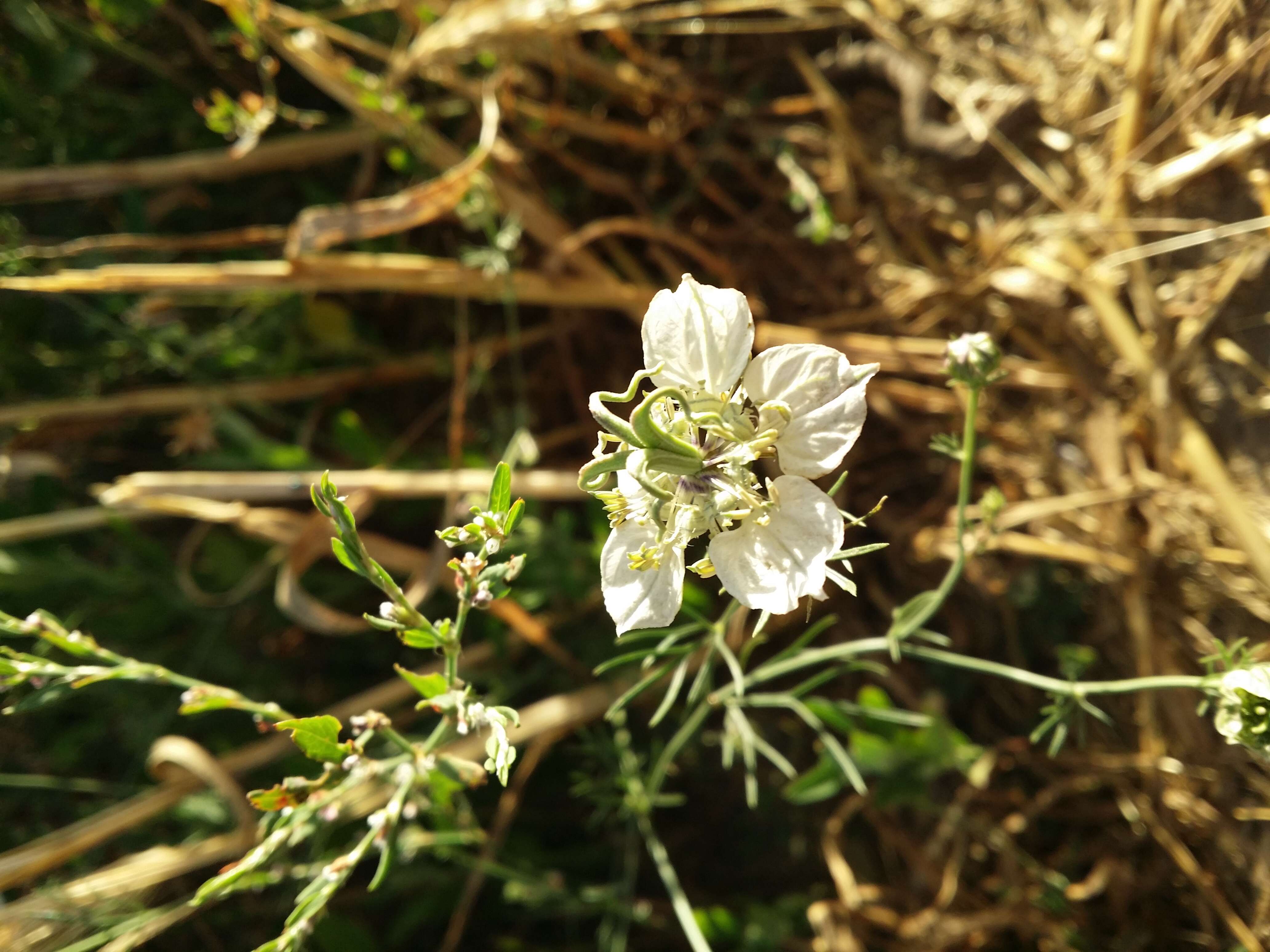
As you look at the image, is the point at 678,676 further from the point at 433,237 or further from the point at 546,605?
the point at 433,237

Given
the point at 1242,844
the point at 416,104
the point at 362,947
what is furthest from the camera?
the point at 416,104

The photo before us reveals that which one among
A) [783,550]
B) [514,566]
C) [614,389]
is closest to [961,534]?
[783,550]

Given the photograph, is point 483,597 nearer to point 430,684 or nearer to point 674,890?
point 430,684

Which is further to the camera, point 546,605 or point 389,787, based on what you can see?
point 546,605

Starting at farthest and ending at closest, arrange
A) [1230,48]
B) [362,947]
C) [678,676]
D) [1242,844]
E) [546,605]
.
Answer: [546,605]
[362,947]
[1242,844]
[1230,48]
[678,676]

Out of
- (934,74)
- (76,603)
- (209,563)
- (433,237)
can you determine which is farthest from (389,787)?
(934,74)

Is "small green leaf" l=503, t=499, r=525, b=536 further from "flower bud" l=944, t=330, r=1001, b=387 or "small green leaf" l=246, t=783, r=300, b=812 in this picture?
"flower bud" l=944, t=330, r=1001, b=387
